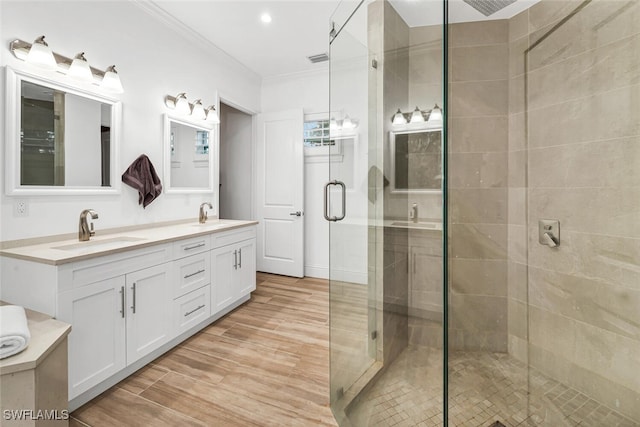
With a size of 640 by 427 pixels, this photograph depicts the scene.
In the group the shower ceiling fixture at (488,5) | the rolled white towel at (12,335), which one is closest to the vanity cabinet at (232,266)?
the rolled white towel at (12,335)

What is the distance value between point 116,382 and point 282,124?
10.2ft

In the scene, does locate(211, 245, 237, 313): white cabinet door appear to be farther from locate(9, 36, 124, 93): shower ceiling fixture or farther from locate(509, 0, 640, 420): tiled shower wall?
locate(509, 0, 640, 420): tiled shower wall

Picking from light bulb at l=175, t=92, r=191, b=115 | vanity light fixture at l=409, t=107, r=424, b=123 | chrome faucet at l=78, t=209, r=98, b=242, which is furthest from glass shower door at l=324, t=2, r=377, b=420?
light bulb at l=175, t=92, r=191, b=115

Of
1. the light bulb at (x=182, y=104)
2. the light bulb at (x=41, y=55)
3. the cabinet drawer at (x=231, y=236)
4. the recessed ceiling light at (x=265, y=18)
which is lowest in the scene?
the cabinet drawer at (x=231, y=236)

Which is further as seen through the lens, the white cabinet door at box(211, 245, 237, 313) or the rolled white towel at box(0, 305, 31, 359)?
the white cabinet door at box(211, 245, 237, 313)

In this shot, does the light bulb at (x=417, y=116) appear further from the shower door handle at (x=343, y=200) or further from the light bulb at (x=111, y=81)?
the light bulb at (x=111, y=81)

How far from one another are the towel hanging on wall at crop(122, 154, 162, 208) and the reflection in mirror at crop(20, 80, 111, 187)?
15 cm

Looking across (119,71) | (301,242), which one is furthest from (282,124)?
(119,71)

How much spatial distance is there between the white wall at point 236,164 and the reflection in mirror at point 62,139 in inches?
78.4

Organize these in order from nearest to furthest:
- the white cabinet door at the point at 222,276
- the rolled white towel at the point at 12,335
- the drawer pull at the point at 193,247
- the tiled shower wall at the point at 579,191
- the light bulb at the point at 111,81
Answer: the rolled white towel at the point at 12,335 → the tiled shower wall at the point at 579,191 → the light bulb at the point at 111,81 → the drawer pull at the point at 193,247 → the white cabinet door at the point at 222,276

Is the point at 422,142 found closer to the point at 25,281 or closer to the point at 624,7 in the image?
the point at 624,7

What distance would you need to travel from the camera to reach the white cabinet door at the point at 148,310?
1.76 m

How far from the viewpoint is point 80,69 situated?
1.91m

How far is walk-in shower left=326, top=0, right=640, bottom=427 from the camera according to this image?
1345 millimetres
